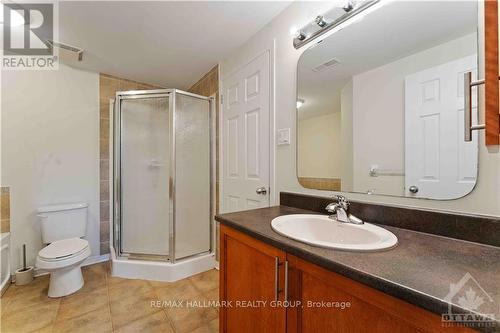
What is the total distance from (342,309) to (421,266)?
0.25 metres

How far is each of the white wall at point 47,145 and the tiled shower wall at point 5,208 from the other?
34mm

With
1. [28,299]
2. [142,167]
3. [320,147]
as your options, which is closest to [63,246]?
[28,299]

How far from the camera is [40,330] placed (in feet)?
4.73

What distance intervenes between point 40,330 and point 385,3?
2754 millimetres

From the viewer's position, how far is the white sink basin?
2.68ft

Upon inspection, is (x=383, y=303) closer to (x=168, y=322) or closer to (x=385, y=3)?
(x=385, y=3)

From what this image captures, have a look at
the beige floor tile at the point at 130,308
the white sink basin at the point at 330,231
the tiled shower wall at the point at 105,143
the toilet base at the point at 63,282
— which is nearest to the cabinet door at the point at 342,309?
the white sink basin at the point at 330,231

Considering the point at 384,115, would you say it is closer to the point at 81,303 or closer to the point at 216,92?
the point at 216,92

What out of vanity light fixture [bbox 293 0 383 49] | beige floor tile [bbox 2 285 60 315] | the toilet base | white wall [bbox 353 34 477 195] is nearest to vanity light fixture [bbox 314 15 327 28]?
vanity light fixture [bbox 293 0 383 49]

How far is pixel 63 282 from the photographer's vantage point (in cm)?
184

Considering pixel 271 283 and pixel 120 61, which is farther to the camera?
pixel 120 61

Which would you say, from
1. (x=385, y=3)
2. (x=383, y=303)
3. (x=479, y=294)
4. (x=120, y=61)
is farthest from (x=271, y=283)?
(x=120, y=61)

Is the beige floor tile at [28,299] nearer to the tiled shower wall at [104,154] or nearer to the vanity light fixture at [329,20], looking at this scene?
the tiled shower wall at [104,154]

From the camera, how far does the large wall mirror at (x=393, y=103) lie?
84 centimetres
